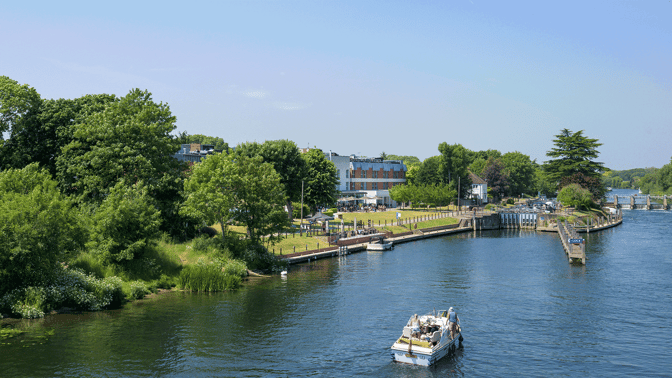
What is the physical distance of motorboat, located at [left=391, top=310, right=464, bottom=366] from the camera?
30859mm

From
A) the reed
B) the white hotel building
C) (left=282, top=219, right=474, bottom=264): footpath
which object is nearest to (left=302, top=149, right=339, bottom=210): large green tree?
(left=282, top=219, right=474, bottom=264): footpath

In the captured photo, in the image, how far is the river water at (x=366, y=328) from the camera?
30.7 m

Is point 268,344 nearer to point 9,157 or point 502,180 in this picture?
point 9,157

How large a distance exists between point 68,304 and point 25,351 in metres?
9.65

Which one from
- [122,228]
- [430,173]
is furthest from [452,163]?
[122,228]

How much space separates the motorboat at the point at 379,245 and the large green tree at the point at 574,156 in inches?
3263

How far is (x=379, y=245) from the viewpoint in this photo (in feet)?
264

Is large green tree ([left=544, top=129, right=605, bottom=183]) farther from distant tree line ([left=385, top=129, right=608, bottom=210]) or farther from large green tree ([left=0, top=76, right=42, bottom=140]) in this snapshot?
large green tree ([left=0, top=76, right=42, bottom=140])

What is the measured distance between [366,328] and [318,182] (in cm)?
6186

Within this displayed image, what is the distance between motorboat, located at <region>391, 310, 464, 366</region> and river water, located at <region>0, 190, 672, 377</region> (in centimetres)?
55

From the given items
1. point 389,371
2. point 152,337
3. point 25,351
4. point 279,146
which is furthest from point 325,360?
point 279,146

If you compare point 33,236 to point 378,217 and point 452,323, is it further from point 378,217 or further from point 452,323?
point 378,217

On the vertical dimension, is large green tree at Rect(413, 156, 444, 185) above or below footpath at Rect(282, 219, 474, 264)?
above

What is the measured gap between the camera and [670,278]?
57.2 metres
